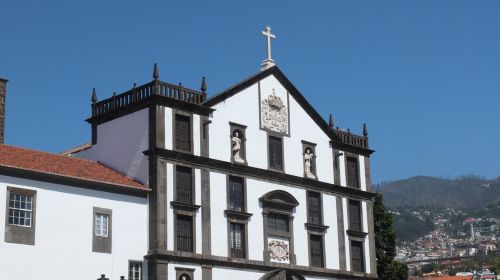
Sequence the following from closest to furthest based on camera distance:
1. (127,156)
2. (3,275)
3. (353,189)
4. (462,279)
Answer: (3,275)
(127,156)
(353,189)
(462,279)

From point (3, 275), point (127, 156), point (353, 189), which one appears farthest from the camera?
point (353, 189)

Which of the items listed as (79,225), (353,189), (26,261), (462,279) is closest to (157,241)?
(79,225)

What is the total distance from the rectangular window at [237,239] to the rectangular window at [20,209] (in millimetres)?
10686

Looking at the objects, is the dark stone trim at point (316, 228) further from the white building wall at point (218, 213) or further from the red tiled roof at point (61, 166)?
the red tiled roof at point (61, 166)

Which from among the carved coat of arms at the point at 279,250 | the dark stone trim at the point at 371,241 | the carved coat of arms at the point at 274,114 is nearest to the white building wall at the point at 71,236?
the carved coat of arms at the point at 279,250

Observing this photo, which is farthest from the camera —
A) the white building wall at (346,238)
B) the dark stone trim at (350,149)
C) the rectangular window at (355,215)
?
the dark stone trim at (350,149)

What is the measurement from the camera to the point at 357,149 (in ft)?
182

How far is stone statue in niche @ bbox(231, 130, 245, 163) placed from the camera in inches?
1909

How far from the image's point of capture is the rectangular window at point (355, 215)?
54000mm

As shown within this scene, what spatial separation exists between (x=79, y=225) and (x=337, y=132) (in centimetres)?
1804

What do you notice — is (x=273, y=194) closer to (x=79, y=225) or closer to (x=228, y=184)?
(x=228, y=184)

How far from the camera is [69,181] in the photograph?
1641 inches

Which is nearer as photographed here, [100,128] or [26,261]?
[26,261]

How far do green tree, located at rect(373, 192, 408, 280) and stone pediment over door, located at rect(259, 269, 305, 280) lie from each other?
11486 mm
